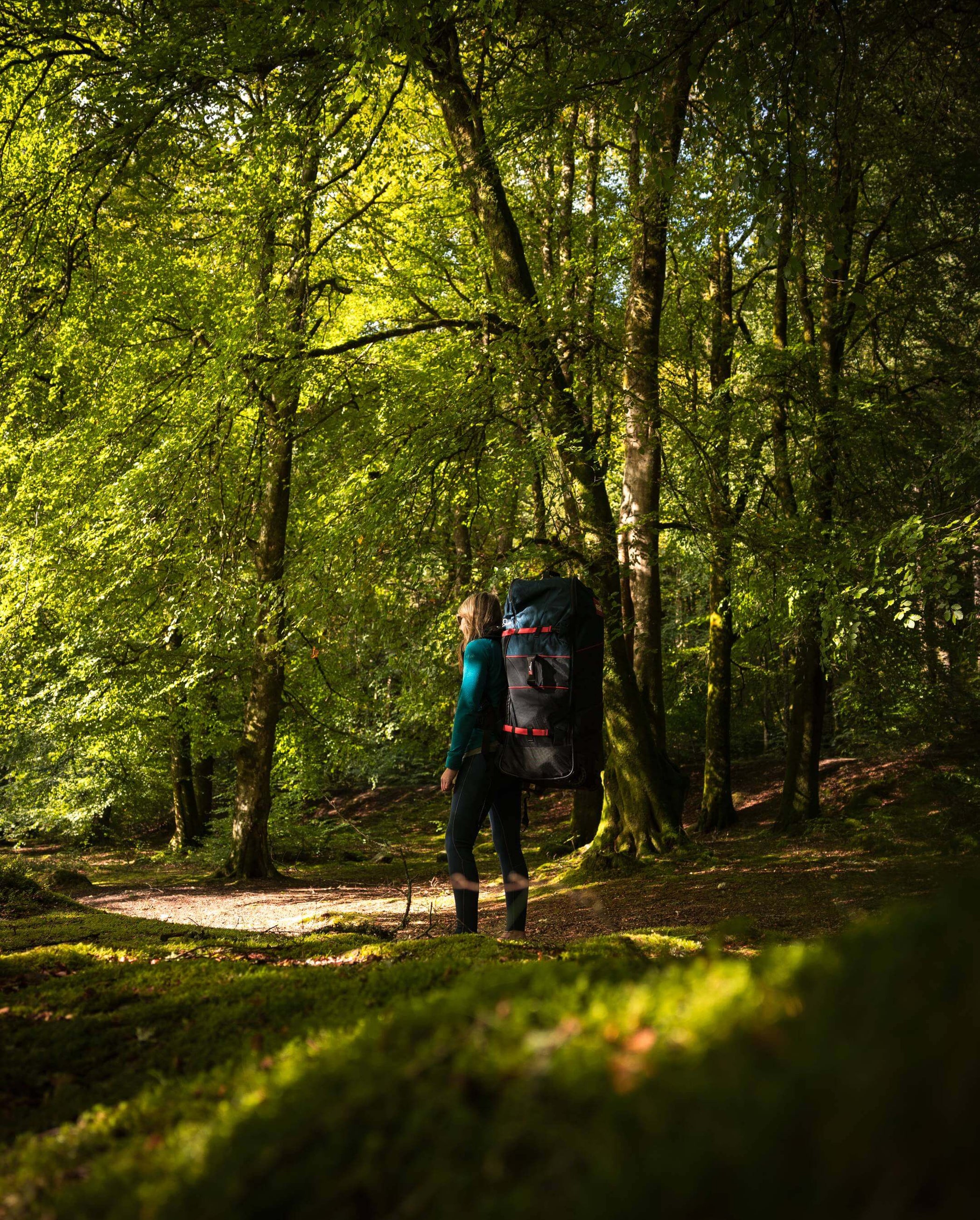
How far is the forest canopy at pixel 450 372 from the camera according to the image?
6574 mm

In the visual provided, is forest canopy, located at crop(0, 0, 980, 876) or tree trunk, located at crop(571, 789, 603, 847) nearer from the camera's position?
forest canopy, located at crop(0, 0, 980, 876)

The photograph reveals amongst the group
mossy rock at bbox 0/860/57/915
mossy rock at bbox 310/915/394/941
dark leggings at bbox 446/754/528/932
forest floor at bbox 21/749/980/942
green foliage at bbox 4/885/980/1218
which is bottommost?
forest floor at bbox 21/749/980/942

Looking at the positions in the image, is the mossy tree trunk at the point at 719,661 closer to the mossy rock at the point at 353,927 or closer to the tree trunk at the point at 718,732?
the tree trunk at the point at 718,732

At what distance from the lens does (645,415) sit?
344 inches

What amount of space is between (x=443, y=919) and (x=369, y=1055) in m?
8.43

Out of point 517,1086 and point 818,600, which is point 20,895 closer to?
point 517,1086

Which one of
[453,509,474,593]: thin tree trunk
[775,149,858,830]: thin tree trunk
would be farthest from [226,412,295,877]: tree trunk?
[775,149,858,830]: thin tree trunk

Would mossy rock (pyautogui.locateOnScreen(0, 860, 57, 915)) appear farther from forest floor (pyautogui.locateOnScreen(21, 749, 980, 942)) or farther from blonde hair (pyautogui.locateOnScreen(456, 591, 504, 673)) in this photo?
blonde hair (pyautogui.locateOnScreen(456, 591, 504, 673))

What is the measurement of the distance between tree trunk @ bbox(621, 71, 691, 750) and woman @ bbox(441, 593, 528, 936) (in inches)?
162

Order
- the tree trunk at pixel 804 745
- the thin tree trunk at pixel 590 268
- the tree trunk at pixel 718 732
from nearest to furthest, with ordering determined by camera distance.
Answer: the thin tree trunk at pixel 590 268
the tree trunk at pixel 804 745
the tree trunk at pixel 718 732

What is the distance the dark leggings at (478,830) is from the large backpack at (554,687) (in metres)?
0.17

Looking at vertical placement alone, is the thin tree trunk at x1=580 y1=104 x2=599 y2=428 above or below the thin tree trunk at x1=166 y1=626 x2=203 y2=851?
above

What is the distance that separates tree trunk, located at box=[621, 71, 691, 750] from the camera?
8758mm

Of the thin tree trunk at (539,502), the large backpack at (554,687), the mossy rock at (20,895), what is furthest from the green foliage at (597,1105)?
the thin tree trunk at (539,502)
